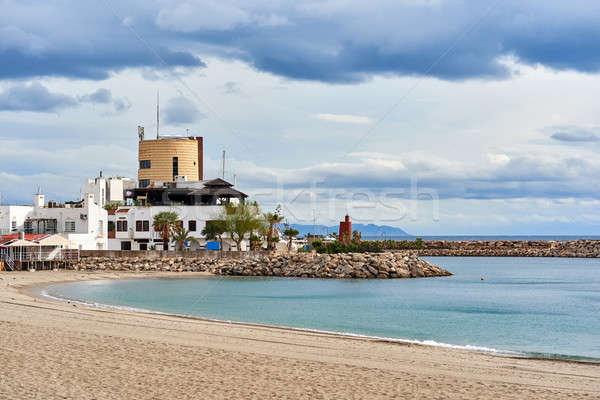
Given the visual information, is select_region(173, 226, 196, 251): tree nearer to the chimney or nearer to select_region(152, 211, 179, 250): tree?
select_region(152, 211, 179, 250): tree

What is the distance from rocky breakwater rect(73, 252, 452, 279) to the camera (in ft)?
190

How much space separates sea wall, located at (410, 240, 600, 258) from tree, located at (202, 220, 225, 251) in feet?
191

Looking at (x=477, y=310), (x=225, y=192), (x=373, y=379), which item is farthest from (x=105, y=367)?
(x=225, y=192)

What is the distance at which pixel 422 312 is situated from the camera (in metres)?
33.1

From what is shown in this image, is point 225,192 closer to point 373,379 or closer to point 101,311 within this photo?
point 101,311

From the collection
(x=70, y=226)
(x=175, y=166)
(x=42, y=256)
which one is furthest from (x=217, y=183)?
(x=42, y=256)

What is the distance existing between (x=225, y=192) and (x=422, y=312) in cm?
4733

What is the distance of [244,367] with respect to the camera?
14.4 m

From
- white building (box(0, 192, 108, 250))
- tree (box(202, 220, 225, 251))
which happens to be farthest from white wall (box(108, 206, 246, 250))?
white building (box(0, 192, 108, 250))

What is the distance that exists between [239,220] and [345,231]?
619 inches

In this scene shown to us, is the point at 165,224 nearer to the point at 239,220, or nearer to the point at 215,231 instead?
the point at 215,231

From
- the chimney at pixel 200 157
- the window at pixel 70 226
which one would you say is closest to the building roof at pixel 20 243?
the window at pixel 70 226

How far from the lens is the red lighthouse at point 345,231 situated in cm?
7788

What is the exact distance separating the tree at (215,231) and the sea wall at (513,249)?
58122 mm
